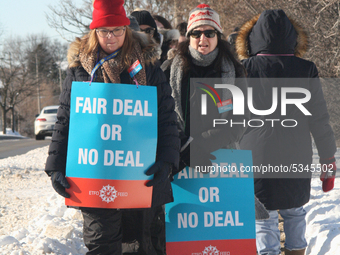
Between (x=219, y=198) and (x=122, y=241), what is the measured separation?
73cm

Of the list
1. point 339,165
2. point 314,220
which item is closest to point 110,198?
point 314,220

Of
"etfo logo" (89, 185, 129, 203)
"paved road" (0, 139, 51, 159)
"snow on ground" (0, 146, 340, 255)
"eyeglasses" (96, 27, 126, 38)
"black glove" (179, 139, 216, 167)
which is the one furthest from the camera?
"paved road" (0, 139, 51, 159)

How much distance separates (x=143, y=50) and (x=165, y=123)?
1.57 ft

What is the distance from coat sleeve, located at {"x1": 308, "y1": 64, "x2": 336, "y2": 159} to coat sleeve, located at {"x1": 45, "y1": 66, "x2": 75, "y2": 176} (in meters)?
1.68

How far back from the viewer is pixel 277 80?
3.02 meters

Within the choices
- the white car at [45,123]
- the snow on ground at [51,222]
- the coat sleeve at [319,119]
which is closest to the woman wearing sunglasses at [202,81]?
the coat sleeve at [319,119]

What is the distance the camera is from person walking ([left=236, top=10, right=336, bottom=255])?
2.97 metres

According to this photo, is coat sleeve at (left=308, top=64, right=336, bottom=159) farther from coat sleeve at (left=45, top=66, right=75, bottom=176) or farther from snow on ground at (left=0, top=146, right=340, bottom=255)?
coat sleeve at (left=45, top=66, right=75, bottom=176)

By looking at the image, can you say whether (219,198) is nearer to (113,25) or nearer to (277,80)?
(277,80)

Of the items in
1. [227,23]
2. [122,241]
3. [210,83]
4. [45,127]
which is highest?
[227,23]

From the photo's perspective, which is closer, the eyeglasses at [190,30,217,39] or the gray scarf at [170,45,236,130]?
the gray scarf at [170,45,236,130]

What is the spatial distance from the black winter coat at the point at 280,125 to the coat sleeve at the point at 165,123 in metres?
0.75

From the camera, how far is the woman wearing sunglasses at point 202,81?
285 centimetres

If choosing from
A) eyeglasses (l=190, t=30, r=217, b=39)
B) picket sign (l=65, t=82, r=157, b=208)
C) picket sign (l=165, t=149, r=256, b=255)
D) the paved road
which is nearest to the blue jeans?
A: picket sign (l=165, t=149, r=256, b=255)
